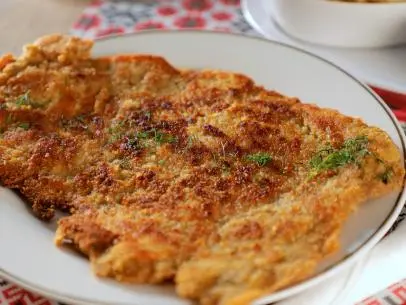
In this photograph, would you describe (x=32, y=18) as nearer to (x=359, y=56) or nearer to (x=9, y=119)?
(x=9, y=119)

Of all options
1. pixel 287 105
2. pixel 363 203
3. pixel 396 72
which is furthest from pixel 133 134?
pixel 396 72

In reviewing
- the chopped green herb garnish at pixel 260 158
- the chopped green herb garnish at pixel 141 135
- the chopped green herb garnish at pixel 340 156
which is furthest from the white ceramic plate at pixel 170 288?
the chopped green herb garnish at pixel 141 135

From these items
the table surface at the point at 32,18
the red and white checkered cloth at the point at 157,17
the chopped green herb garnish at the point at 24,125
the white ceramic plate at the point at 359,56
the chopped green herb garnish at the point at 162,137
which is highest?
the chopped green herb garnish at the point at 162,137

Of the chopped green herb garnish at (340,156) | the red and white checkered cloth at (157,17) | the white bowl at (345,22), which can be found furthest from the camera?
the red and white checkered cloth at (157,17)

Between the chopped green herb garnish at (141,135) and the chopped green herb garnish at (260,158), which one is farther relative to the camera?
the chopped green herb garnish at (141,135)

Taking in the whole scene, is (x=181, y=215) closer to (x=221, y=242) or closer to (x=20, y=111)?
(x=221, y=242)

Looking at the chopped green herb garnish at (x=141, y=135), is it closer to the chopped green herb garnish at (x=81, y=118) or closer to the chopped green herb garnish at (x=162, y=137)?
the chopped green herb garnish at (x=162, y=137)

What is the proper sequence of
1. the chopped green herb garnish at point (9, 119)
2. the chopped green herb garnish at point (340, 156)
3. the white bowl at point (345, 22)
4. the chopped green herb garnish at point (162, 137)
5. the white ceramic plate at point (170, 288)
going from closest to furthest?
1. the white ceramic plate at point (170, 288)
2. the chopped green herb garnish at point (340, 156)
3. the chopped green herb garnish at point (162, 137)
4. the chopped green herb garnish at point (9, 119)
5. the white bowl at point (345, 22)

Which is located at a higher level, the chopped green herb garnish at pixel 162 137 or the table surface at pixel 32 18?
the chopped green herb garnish at pixel 162 137
